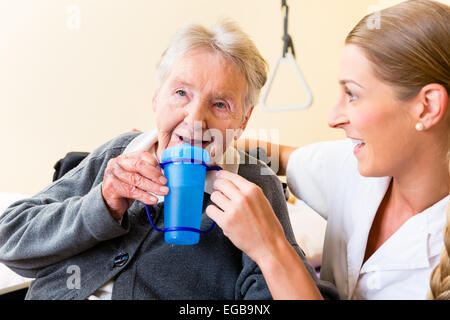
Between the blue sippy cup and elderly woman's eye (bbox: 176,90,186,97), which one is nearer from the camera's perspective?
the blue sippy cup

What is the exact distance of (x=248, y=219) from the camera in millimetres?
860

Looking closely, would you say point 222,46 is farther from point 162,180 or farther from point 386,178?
point 386,178

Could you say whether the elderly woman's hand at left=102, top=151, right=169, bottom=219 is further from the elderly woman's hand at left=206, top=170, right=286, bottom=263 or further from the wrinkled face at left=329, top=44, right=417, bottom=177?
the wrinkled face at left=329, top=44, right=417, bottom=177

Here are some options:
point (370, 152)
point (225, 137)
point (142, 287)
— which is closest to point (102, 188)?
point (142, 287)

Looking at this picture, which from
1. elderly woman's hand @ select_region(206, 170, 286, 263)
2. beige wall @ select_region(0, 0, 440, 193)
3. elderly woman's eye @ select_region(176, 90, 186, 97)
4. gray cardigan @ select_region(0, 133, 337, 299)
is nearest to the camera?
elderly woman's hand @ select_region(206, 170, 286, 263)

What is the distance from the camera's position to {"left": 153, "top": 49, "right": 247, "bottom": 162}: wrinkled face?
1.07 metres

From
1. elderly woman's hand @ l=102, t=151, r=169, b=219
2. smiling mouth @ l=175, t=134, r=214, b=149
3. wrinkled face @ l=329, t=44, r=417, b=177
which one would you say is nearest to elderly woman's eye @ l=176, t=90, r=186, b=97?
smiling mouth @ l=175, t=134, r=214, b=149

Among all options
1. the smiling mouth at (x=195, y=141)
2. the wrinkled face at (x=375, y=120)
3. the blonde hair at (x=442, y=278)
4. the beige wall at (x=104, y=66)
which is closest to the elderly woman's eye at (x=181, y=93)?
the smiling mouth at (x=195, y=141)

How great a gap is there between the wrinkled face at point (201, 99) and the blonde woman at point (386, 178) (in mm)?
194

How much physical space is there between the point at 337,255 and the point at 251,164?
0.36 m

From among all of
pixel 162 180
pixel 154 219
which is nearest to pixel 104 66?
pixel 154 219

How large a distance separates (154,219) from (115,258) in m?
0.13

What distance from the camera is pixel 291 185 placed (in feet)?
4.64

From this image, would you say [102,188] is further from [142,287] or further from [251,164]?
[251,164]
